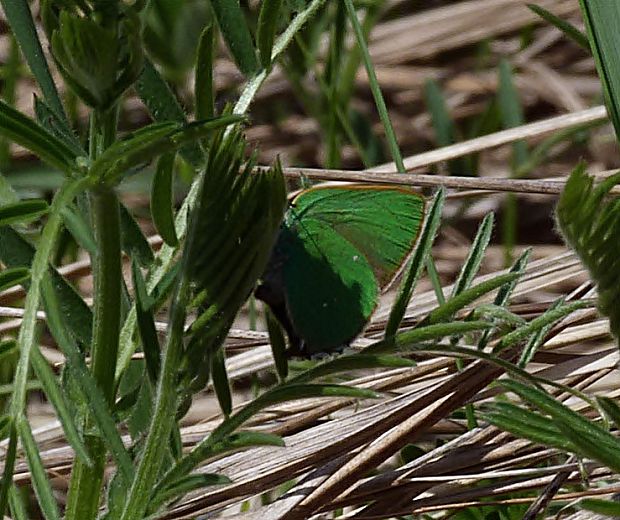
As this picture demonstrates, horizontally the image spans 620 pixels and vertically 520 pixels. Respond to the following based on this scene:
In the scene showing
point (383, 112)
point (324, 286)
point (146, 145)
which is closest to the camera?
point (146, 145)

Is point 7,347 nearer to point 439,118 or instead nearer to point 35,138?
point 35,138

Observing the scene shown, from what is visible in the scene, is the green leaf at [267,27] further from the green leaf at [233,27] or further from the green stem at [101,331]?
the green stem at [101,331]

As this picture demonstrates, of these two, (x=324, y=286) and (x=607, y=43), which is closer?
(x=324, y=286)

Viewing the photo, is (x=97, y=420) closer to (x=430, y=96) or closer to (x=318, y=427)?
(x=318, y=427)

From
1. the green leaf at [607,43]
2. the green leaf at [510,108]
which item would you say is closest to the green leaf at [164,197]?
the green leaf at [607,43]

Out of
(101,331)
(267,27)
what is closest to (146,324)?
(101,331)

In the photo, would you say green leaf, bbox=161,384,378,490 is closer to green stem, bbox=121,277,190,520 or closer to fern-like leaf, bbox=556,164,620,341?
green stem, bbox=121,277,190,520

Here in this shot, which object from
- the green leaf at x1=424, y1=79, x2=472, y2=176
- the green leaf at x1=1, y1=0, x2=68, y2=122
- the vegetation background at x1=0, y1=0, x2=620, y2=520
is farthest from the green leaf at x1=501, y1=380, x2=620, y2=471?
the green leaf at x1=424, y1=79, x2=472, y2=176
